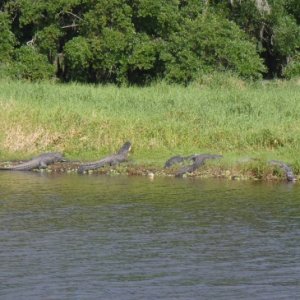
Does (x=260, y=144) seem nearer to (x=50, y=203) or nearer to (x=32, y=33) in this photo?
(x=50, y=203)

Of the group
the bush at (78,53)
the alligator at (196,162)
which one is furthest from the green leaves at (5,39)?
the alligator at (196,162)

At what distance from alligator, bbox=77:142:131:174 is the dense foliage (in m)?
9.61

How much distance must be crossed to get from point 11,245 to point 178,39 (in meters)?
18.5

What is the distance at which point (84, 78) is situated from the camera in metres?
34.1

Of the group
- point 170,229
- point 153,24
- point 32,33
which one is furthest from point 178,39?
point 170,229

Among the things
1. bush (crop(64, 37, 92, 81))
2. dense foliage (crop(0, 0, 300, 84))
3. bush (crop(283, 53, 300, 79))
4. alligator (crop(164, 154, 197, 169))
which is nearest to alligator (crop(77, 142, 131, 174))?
alligator (crop(164, 154, 197, 169))

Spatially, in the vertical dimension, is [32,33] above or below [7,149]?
above

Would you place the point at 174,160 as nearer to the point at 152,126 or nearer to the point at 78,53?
the point at 152,126

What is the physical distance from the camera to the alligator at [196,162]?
2044cm

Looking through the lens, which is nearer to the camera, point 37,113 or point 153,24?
point 37,113

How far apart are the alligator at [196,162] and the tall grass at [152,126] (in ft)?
2.08

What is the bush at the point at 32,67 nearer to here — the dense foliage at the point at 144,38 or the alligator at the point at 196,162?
the dense foliage at the point at 144,38

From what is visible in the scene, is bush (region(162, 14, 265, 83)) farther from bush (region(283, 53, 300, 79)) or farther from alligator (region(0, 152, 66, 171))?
alligator (region(0, 152, 66, 171))

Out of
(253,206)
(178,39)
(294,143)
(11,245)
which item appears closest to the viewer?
(11,245)
